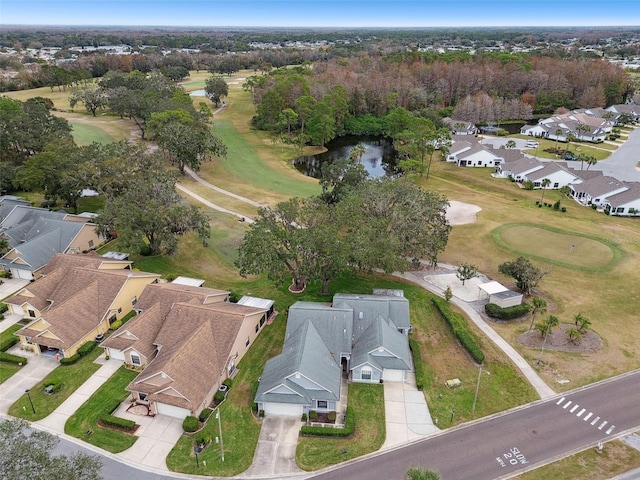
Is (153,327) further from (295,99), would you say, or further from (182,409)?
(295,99)

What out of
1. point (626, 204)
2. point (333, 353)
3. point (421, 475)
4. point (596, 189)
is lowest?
point (626, 204)

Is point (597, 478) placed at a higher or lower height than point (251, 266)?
lower

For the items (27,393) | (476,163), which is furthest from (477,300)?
(476,163)

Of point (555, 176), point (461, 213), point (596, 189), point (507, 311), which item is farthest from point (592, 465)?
point (555, 176)

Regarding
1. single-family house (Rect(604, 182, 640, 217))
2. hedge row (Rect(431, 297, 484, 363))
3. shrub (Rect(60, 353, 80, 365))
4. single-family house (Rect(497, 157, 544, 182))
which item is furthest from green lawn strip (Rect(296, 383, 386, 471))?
single-family house (Rect(497, 157, 544, 182))

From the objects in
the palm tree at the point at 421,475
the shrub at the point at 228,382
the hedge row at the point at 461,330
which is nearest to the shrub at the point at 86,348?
the shrub at the point at 228,382

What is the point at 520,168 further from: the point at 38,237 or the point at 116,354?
the point at 38,237
